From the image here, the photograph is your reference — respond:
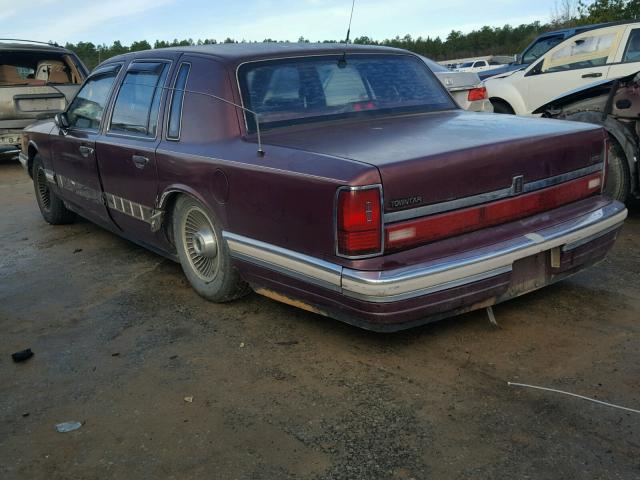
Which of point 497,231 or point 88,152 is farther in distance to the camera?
point 88,152

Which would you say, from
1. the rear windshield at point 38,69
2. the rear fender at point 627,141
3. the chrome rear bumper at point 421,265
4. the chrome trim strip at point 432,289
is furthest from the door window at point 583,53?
the rear windshield at point 38,69

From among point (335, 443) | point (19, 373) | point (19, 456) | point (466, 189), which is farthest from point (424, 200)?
point (19, 373)

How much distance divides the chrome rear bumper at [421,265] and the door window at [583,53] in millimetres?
5701

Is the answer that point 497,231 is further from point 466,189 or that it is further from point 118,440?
point 118,440

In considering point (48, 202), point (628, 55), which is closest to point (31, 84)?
point (48, 202)

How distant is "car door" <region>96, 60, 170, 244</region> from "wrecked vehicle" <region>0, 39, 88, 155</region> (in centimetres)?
602

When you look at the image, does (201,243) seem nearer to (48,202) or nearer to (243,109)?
(243,109)

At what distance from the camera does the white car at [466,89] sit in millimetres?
8438

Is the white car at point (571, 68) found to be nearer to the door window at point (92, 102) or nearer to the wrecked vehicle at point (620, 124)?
the wrecked vehicle at point (620, 124)

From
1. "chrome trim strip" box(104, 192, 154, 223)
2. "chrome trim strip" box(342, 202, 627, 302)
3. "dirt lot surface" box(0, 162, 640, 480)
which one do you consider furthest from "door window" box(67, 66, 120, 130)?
"chrome trim strip" box(342, 202, 627, 302)

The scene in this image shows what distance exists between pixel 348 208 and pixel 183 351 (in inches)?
52.5

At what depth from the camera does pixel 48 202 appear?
6.82m

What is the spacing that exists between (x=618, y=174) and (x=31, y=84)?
897 cm

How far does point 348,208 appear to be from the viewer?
2.94 metres
